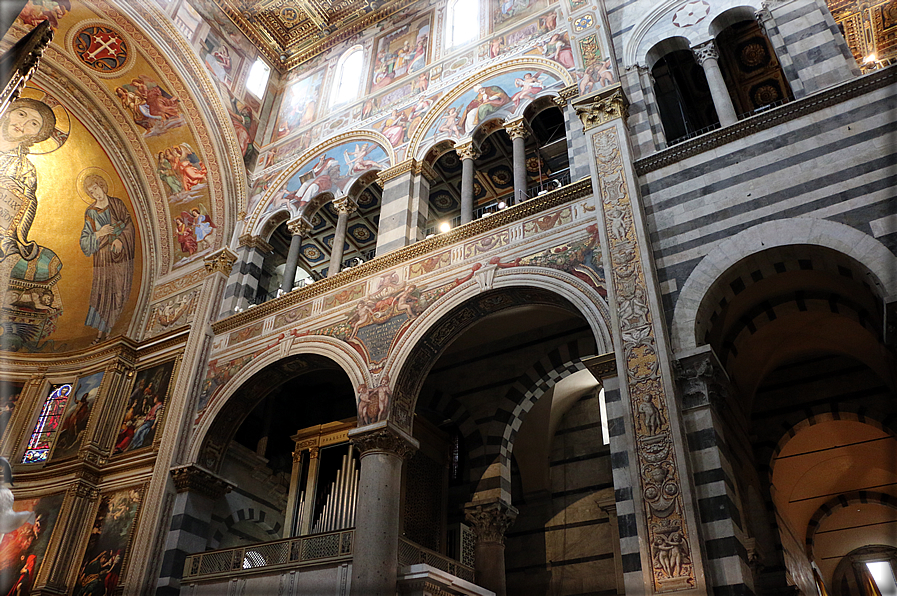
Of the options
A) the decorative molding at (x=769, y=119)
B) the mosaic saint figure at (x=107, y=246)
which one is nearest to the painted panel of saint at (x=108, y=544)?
the mosaic saint figure at (x=107, y=246)

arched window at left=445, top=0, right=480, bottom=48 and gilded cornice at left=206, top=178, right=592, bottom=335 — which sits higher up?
arched window at left=445, top=0, right=480, bottom=48

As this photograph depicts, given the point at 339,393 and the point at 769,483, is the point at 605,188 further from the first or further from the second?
the point at 339,393

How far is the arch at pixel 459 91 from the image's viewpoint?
40.5 ft

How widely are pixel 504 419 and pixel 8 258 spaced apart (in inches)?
451

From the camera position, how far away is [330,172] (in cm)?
1421

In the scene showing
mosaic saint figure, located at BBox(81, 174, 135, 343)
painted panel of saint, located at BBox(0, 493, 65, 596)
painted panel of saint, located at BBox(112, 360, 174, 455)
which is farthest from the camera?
mosaic saint figure, located at BBox(81, 174, 135, 343)

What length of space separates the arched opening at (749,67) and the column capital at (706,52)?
2.00 m

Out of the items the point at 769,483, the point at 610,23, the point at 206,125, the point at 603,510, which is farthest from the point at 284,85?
the point at 769,483

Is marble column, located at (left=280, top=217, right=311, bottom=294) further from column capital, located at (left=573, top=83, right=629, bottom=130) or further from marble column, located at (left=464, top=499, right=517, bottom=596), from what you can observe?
column capital, located at (left=573, top=83, right=629, bottom=130)

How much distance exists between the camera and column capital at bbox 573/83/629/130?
10211mm

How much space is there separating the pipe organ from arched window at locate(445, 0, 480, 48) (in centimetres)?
827

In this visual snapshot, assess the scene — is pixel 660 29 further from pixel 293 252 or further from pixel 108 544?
pixel 108 544

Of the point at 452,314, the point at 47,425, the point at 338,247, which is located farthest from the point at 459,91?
the point at 47,425

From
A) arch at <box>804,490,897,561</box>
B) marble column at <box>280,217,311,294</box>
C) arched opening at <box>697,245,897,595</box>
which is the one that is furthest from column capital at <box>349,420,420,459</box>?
arch at <box>804,490,897,561</box>
